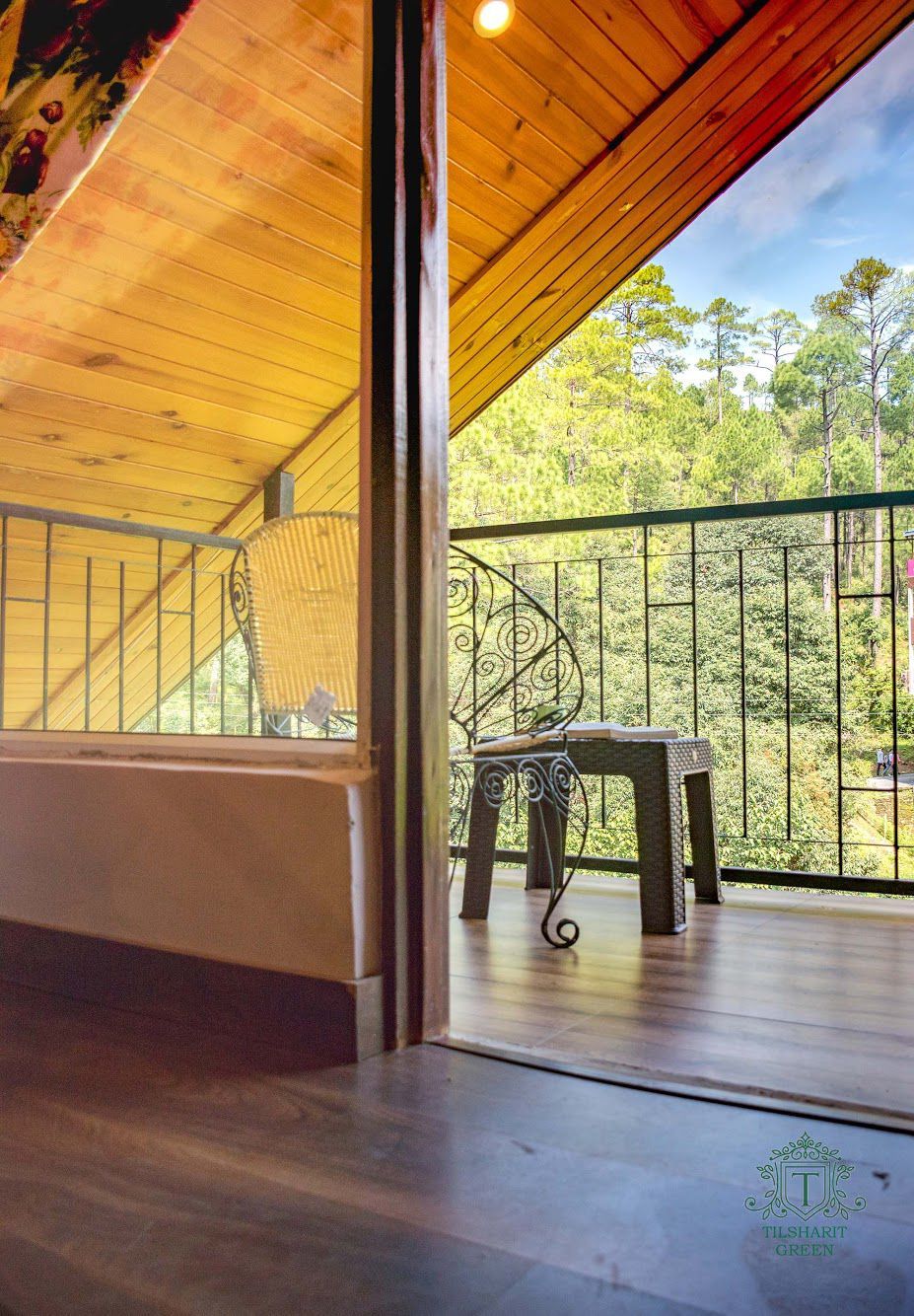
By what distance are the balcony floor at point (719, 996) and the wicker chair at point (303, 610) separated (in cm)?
68

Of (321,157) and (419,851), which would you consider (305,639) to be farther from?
(321,157)

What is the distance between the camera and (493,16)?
270 centimetres

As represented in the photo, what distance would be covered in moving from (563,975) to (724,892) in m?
1.04

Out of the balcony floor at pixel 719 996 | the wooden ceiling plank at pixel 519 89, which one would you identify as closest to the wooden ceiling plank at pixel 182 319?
the wooden ceiling plank at pixel 519 89

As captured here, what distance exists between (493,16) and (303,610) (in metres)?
1.65

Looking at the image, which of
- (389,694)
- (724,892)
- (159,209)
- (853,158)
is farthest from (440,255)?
(853,158)

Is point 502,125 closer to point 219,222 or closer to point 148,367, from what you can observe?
point 219,222

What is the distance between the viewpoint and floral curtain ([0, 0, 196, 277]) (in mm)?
1897

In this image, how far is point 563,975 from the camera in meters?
1.97

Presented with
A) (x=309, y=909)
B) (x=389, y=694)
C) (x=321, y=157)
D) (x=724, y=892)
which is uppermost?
(x=321, y=157)

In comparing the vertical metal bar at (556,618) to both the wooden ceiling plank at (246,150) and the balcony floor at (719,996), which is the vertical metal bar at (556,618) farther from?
the wooden ceiling plank at (246,150)

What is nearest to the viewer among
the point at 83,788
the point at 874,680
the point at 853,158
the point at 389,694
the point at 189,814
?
the point at 389,694

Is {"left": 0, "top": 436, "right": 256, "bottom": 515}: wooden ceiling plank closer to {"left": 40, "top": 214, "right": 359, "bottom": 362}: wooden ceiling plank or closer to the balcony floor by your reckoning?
{"left": 40, "top": 214, "right": 359, "bottom": 362}: wooden ceiling plank

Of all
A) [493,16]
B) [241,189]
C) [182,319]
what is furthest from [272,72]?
[182,319]
